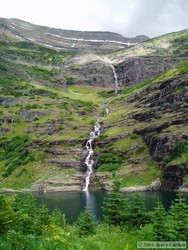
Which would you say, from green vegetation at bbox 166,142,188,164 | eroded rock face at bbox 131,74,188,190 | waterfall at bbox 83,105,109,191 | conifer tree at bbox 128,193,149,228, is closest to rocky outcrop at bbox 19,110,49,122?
waterfall at bbox 83,105,109,191

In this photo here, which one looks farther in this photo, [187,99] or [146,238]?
[187,99]

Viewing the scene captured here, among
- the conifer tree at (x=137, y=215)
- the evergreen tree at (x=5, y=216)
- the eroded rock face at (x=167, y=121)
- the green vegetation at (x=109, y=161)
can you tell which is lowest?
the conifer tree at (x=137, y=215)

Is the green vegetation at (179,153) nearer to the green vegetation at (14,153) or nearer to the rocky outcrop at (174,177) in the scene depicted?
the rocky outcrop at (174,177)

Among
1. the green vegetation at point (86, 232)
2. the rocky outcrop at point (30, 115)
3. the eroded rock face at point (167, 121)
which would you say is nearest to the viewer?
the green vegetation at point (86, 232)

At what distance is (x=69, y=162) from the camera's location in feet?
457

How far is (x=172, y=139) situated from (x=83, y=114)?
79274 millimetres

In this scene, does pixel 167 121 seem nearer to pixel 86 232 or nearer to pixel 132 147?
pixel 132 147

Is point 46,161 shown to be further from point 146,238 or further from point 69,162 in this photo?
point 146,238

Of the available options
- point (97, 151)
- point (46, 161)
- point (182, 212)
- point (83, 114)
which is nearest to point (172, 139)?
point (97, 151)

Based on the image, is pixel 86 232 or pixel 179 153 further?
pixel 179 153

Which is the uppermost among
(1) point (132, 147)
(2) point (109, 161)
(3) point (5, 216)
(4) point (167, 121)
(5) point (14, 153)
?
(4) point (167, 121)

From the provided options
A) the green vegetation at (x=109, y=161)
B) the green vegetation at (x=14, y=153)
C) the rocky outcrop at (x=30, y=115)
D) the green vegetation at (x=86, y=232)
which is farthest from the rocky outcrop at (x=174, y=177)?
the rocky outcrop at (x=30, y=115)

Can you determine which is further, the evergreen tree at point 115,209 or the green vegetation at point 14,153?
the green vegetation at point 14,153

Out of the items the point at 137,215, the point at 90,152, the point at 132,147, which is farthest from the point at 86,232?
the point at 90,152
